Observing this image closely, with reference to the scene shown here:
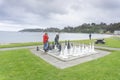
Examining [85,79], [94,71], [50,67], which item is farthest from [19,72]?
[94,71]

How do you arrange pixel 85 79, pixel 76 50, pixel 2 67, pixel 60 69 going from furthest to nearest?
1. pixel 76 50
2. pixel 2 67
3. pixel 60 69
4. pixel 85 79

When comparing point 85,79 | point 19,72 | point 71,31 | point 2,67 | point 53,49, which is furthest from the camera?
point 71,31

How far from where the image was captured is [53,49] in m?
15.1

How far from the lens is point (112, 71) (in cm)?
809

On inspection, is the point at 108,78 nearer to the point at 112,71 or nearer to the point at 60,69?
the point at 112,71

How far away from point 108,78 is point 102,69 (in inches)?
56.5

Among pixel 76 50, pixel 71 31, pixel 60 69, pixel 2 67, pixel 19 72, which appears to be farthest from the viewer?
pixel 71 31

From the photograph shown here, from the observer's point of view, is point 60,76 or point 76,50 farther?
point 76,50

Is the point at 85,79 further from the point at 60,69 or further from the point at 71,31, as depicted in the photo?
the point at 71,31

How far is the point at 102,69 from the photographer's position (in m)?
8.47

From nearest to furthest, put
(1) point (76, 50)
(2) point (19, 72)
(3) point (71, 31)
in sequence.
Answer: (2) point (19, 72) < (1) point (76, 50) < (3) point (71, 31)

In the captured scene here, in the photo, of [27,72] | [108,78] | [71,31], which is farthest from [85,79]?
[71,31]

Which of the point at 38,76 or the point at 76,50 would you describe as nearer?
the point at 38,76

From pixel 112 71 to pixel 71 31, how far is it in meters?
190
